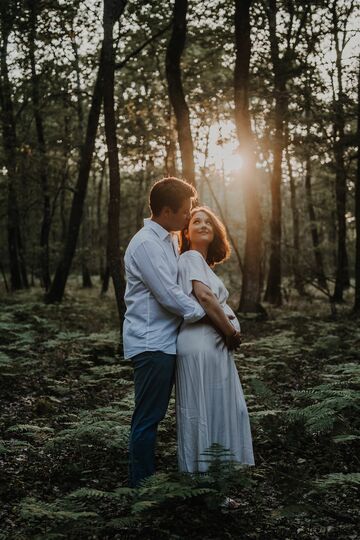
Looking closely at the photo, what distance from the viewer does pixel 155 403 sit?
4164mm

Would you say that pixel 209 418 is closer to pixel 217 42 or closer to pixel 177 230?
pixel 177 230

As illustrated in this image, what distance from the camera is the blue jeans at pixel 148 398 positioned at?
4125 millimetres

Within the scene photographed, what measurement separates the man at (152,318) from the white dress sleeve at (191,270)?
0.13 m

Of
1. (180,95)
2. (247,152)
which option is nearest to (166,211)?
(180,95)

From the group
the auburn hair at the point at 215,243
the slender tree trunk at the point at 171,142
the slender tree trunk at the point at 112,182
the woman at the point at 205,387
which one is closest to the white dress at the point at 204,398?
the woman at the point at 205,387

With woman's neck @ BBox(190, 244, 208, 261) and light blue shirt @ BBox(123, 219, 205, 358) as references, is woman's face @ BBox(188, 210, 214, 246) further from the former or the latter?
light blue shirt @ BBox(123, 219, 205, 358)

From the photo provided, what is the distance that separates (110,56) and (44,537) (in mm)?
9530

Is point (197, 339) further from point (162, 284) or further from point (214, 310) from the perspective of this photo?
point (162, 284)

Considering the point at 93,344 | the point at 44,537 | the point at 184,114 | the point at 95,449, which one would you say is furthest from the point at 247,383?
the point at 184,114

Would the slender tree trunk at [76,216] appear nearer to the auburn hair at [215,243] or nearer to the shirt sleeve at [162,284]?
the auburn hair at [215,243]

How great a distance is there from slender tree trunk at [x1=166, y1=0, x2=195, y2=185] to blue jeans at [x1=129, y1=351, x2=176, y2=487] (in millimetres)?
10366

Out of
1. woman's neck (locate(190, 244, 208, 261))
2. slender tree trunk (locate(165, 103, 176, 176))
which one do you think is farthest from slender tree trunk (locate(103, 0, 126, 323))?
slender tree trunk (locate(165, 103, 176, 176))

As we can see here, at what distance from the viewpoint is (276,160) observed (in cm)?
2052

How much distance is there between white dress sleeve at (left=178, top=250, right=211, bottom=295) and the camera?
4.38m
